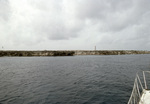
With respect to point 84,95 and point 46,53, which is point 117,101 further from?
point 46,53

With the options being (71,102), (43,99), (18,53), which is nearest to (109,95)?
(71,102)

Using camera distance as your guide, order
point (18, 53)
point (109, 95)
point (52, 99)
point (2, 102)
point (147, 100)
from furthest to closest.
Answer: point (18, 53)
point (109, 95)
point (52, 99)
point (2, 102)
point (147, 100)

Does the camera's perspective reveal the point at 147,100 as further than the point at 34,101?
No

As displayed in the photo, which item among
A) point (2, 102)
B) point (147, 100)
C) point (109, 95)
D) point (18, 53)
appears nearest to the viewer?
point (147, 100)

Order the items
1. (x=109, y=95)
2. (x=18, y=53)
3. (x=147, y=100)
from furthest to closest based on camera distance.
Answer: (x=18, y=53) < (x=109, y=95) < (x=147, y=100)

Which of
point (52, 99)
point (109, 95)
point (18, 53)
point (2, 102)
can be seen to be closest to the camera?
point (2, 102)

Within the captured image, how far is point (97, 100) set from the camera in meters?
13.2

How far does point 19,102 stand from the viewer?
12.6 metres

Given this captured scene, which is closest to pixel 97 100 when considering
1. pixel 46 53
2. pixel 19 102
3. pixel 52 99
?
pixel 52 99

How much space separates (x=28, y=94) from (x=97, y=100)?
32.2ft

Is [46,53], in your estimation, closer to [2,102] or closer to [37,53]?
[37,53]

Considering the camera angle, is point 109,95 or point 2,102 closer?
point 2,102

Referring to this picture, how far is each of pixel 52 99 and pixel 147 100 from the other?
33.9ft

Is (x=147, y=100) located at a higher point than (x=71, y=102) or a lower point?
higher
